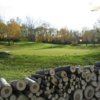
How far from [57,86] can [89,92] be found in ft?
3.98

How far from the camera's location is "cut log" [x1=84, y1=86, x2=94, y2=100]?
9.90 meters

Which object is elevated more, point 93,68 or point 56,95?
point 93,68

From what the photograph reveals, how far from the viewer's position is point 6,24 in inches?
3435

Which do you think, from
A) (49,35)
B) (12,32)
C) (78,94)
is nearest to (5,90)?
(78,94)

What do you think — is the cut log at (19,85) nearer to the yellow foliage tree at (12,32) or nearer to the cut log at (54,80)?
the cut log at (54,80)

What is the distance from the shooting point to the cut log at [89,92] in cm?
990

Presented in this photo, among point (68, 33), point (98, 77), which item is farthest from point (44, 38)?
point (98, 77)

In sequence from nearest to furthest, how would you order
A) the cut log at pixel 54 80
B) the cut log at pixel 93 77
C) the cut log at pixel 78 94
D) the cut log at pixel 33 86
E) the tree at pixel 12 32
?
the cut log at pixel 33 86, the cut log at pixel 54 80, the cut log at pixel 78 94, the cut log at pixel 93 77, the tree at pixel 12 32

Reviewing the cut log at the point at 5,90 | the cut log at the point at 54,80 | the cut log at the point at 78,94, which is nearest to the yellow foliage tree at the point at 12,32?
the cut log at the point at 78,94

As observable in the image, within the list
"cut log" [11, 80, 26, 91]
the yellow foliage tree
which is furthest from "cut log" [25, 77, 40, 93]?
the yellow foliage tree

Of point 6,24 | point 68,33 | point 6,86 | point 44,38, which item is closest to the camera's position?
point 6,86

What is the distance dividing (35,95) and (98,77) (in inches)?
92.4

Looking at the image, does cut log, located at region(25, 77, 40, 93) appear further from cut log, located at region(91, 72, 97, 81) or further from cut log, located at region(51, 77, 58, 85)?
cut log, located at region(91, 72, 97, 81)

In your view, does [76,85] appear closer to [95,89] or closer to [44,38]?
[95,89]
